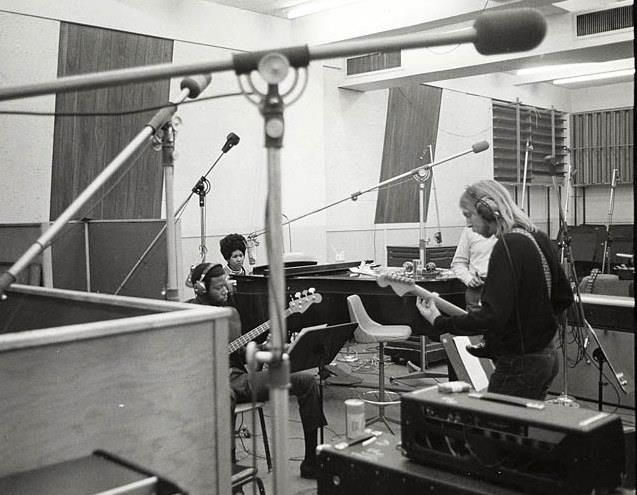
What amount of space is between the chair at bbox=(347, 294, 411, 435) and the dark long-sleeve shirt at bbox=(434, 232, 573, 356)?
2121 millimetres

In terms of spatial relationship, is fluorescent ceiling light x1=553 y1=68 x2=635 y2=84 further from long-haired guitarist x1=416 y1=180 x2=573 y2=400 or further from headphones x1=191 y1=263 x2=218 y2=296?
long-haired guitarist x1=416 y1=180 x2=573 y2=400

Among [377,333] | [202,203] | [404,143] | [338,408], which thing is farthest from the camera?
[404,143]

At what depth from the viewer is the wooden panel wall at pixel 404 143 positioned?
8.95 metres

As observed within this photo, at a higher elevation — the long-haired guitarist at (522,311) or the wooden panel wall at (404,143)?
the wooden panel wall at (404,143)

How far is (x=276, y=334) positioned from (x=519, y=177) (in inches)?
414

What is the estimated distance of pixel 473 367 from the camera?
181 inches

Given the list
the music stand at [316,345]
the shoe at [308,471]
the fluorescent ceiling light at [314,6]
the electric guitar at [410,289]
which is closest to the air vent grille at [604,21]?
the fluorescent ceiling light at [314,6]

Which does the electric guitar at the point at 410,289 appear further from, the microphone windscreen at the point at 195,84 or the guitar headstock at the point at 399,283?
the microphone windscreen at the point at 195,84

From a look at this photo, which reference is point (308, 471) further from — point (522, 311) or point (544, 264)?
point (544, 264)

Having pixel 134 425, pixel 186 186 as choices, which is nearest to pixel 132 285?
pixel 134 425

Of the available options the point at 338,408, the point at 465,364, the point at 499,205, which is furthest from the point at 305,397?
the point at 499,205

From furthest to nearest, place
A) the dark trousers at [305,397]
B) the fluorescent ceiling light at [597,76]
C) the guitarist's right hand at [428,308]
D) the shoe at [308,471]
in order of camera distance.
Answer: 1. the fluorescent ceiling light at [597,76]
2. the shoe at [308,471]
3. the dark trousers at [305,397]
4. the guitarist's right hand at [428,308]

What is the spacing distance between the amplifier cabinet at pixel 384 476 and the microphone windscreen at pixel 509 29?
103 centimetres

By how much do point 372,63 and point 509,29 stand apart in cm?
693
